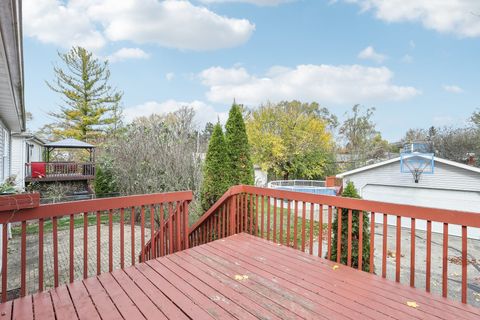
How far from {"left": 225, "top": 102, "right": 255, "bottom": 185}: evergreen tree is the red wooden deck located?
2804 millimetres

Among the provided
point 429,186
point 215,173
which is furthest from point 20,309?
point 429,186

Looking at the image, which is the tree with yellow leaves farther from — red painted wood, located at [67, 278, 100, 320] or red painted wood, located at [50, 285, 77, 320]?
red painted wood, located at [50, 285, 77, 320]

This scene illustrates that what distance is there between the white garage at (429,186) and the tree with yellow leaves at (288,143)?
7165 millimetres

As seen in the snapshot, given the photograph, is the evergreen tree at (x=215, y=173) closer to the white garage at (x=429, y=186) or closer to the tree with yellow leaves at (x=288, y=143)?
the white garage at (x=429, y=186)

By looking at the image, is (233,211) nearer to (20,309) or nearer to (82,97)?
(20,309)

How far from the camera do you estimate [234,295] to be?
2.22m

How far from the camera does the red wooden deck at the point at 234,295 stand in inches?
76.6

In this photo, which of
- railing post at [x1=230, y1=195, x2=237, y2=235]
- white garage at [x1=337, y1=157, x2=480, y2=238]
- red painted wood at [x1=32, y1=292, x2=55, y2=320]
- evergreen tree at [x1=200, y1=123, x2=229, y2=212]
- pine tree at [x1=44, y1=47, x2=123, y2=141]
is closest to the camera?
red painted wood at [x1=32, y1=292, x2=55, y2=320]

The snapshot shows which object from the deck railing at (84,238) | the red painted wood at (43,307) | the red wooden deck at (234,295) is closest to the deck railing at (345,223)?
the red wooden deck at (234,295)

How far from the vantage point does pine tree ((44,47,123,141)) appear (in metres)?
20.4

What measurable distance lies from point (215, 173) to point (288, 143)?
1511cm

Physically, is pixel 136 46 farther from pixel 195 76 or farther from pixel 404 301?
pixel 404 301

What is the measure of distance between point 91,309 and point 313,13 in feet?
33.1

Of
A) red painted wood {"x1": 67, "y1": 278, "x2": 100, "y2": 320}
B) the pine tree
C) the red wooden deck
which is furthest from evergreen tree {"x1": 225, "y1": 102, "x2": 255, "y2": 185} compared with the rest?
the pine tree
